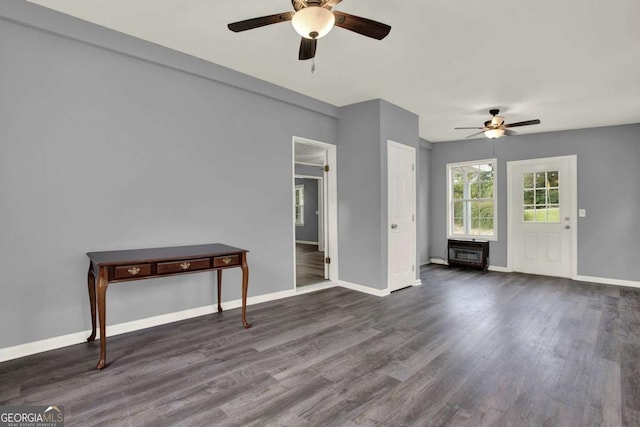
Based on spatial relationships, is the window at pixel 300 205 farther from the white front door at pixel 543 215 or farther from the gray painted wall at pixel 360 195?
the white front door at pixel 543 215

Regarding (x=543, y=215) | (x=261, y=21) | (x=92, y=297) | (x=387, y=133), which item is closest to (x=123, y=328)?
(x=92, y=297)

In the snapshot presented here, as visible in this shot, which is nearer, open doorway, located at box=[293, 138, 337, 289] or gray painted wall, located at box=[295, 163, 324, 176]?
open doorway, located at box=[293, 138, 337, 289]

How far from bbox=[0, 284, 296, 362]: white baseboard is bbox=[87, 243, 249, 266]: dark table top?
2.25 feet

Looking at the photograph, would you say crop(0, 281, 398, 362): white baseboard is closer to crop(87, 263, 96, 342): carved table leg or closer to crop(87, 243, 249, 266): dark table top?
crop(87, 263, 96, 342): carved table leg

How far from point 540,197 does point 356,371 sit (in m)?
5.24

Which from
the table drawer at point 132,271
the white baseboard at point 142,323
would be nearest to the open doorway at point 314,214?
the white baseboard at point 142,323

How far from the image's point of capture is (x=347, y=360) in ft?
7.94

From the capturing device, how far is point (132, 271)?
7.80ft

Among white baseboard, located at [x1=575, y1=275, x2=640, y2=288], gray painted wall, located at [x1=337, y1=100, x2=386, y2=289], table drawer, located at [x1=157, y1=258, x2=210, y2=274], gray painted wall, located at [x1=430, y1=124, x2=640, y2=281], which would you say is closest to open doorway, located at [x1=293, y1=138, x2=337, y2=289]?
gray painted wall, located at [x1=337, y1=100, x2=386, y2=289]

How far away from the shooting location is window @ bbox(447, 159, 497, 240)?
616 centimetres

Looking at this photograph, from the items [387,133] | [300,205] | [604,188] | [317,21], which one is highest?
[317,21]

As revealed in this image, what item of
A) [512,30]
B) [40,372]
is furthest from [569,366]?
[40,372]

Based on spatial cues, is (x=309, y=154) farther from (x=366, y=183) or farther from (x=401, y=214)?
(x=401, y=214)

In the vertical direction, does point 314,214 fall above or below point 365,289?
above
